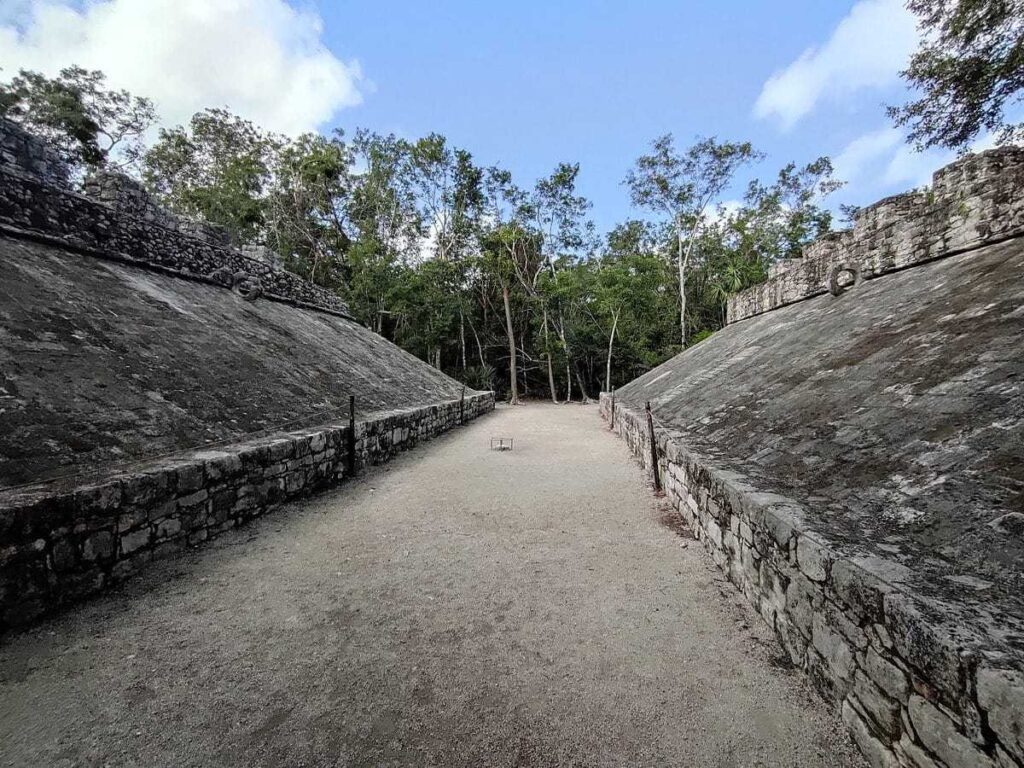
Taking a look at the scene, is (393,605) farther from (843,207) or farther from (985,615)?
(843,207)

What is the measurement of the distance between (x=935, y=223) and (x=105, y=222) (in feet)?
40.6

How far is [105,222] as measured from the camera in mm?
6934

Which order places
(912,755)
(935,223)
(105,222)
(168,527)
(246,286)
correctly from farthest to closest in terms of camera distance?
(246,286)
(105,222)
(935,223)
(168,527)
(912,755)

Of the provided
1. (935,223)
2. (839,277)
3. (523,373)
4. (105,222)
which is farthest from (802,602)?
(523,373)

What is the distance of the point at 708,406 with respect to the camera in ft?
18.7

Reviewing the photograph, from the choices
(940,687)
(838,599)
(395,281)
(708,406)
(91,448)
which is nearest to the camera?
(940,687)

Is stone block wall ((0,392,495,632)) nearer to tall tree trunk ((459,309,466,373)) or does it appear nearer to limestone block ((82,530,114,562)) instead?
limestone block ((82,530,114,562))

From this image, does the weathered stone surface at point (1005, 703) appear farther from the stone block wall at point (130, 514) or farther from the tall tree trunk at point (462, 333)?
the tall tree trunk at point (462, 333)

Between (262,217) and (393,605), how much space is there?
28.8 m

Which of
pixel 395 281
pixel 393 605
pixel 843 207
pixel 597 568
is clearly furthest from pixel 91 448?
pixel 843 207

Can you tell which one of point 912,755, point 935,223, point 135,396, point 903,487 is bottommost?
point 912,755

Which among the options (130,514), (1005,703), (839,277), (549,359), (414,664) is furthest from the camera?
(549,359)

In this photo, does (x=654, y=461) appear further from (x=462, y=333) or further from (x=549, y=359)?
(x=462, y=333)

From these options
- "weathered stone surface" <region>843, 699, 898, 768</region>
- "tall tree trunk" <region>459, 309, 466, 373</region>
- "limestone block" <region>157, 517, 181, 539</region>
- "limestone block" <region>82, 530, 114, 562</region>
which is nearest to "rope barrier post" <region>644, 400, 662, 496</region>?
"weathered stone surface" <region>843, 699, 898, 768</region>
